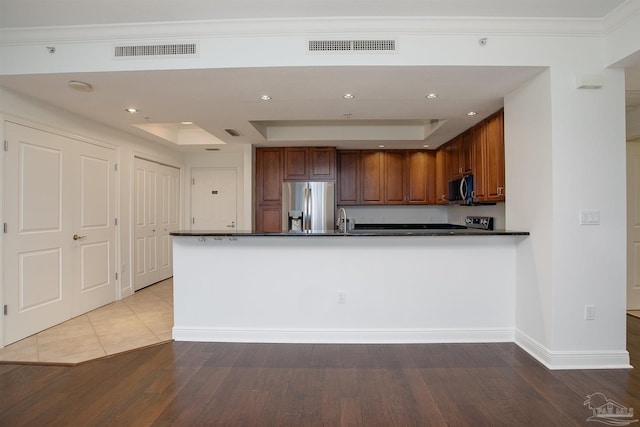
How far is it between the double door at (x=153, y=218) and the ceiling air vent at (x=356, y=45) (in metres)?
3.74

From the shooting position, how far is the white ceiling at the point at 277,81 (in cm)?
237

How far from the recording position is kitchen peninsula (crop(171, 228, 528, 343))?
3072 mm

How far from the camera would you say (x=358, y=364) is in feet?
8.61

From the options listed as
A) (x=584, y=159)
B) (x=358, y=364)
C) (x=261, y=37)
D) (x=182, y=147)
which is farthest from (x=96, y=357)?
(x=584, y=159)

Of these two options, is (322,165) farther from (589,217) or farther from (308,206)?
(589,217)

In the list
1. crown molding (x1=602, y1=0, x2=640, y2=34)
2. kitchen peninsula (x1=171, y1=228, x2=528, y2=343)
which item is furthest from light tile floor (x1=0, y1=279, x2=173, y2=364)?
crown molding (x1=602, y1=0, x2=640, y2=34)

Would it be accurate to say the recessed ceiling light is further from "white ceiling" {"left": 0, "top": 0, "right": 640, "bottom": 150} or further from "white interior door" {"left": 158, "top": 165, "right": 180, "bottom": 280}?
"white interior door" {"left": 158, "top": 165, "right": 180, "bottom": 280}

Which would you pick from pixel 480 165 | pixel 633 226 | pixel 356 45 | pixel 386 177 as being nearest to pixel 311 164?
pixel 386 177

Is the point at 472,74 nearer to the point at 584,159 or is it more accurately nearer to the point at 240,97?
the point at 584,159

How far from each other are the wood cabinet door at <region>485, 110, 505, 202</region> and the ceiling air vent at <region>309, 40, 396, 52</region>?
166 centimetres

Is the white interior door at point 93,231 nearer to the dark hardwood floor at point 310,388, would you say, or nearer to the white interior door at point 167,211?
the white interior door at point 167,211

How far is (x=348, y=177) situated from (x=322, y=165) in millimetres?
545

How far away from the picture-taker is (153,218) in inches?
214

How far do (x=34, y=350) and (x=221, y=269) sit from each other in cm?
172
